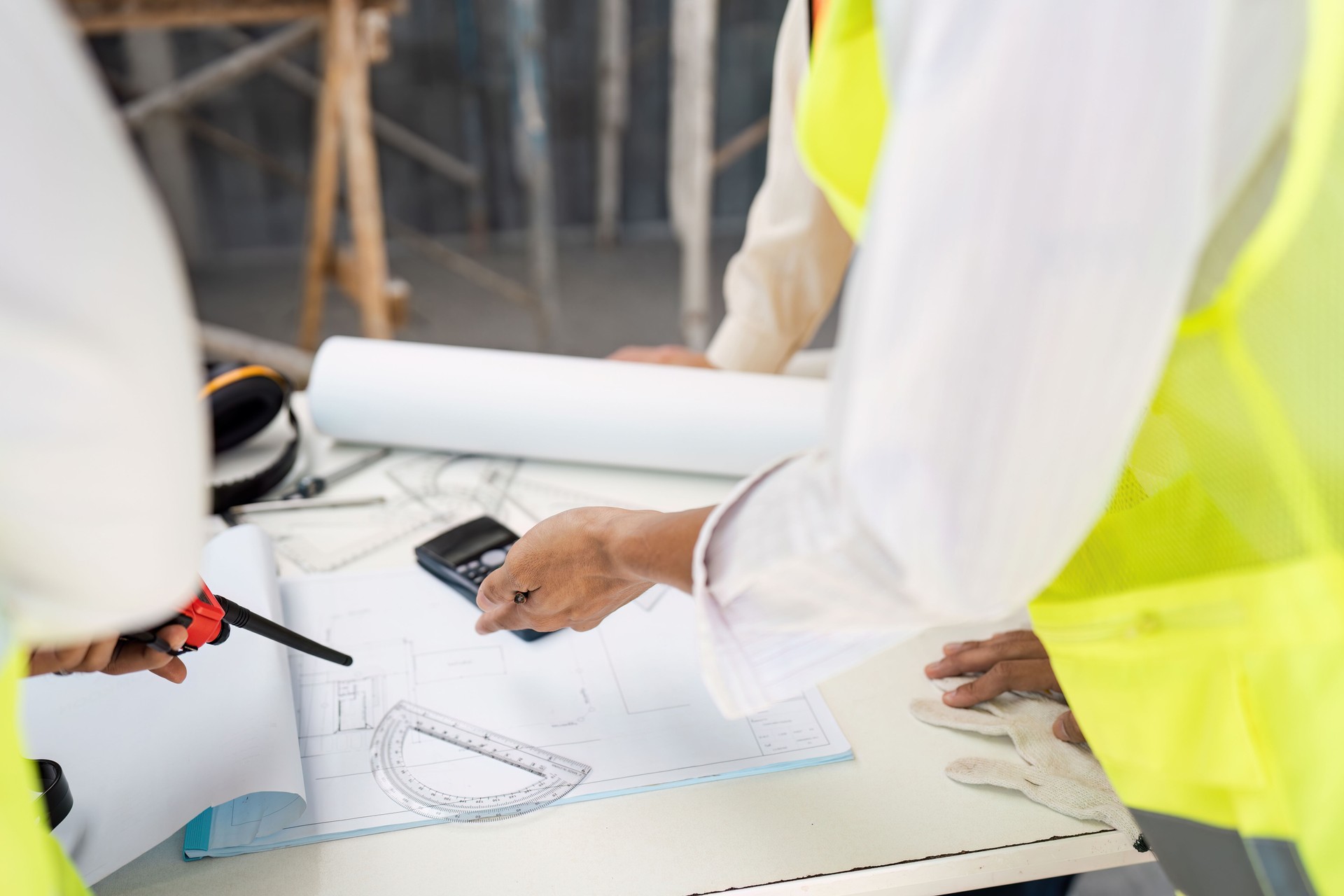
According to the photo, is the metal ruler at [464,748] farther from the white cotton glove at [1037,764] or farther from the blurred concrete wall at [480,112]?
the blurred concrete wall at [480,112]

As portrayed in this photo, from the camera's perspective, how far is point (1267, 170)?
0.40m

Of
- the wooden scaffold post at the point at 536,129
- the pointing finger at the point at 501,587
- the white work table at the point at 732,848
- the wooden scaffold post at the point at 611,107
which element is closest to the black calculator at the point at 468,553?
the pointing finger at the point at 501,587

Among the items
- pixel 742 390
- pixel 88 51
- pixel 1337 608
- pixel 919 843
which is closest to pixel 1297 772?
pixel 1337 608

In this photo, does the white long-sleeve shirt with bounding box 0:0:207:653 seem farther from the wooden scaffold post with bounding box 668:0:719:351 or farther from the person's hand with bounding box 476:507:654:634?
the wooden scaffold post with bounding box 668:0:719:351

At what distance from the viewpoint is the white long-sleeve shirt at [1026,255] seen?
0.35 metres

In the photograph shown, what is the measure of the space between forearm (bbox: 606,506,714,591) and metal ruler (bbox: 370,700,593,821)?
0.17 metres

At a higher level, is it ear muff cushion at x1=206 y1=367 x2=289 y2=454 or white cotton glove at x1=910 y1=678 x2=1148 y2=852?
ear muff cushion at x1=206 y1=367 x2=289 y2=454

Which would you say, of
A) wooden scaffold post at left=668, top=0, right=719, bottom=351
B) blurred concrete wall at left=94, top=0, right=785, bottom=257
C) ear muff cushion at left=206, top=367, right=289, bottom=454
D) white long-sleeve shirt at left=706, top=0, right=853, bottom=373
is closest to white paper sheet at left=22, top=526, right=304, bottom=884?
ear muff cushion at left=206, top=367, right=289, bottom=454

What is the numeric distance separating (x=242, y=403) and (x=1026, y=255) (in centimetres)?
92

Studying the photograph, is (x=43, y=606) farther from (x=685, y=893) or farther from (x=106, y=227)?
(x=685, y=893)

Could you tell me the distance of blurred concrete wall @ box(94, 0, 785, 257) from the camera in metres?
3.65

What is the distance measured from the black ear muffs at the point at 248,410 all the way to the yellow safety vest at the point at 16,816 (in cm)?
59

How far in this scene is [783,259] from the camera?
1.06 metres

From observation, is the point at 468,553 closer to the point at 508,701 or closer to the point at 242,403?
the point at 508,701
